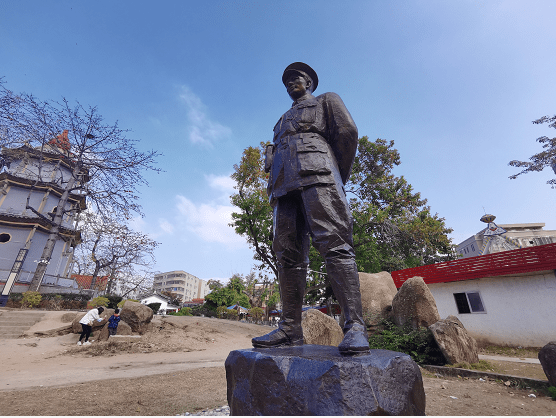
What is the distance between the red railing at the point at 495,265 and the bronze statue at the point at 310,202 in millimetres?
9716

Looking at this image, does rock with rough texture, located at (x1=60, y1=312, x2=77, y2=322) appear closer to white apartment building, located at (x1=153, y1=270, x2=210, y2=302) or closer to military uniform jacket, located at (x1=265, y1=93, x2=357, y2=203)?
military uniform jacket, located at (x1=265, y1=93, x2=357, y2=203)

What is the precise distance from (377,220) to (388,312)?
527cm

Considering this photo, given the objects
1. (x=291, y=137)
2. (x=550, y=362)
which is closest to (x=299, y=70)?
(x=291, y=137)

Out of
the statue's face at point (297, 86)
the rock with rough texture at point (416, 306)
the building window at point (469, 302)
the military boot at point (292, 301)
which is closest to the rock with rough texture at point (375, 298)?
the rock with rough texture at point (416, 306)

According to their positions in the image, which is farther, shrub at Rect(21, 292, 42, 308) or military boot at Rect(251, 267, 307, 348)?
shrub at Rect(21, 292, 42, 308)

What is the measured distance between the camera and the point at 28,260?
20.2 m

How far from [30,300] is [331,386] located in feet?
55.6

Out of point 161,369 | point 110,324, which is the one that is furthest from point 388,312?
point 110,324

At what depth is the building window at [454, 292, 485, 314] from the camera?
10402 mm

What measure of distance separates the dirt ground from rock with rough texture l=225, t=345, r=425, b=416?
186 centimetres

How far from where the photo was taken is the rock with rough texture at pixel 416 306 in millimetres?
7613

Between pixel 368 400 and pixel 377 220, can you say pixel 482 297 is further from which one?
pixel 368 400

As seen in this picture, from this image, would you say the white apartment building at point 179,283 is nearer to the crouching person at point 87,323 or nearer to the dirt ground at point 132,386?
the crouching person at point 87,323

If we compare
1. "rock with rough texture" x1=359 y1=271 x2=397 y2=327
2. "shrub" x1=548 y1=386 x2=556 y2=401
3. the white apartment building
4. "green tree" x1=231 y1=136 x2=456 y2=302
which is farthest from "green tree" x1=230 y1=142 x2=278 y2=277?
the white apartment building
